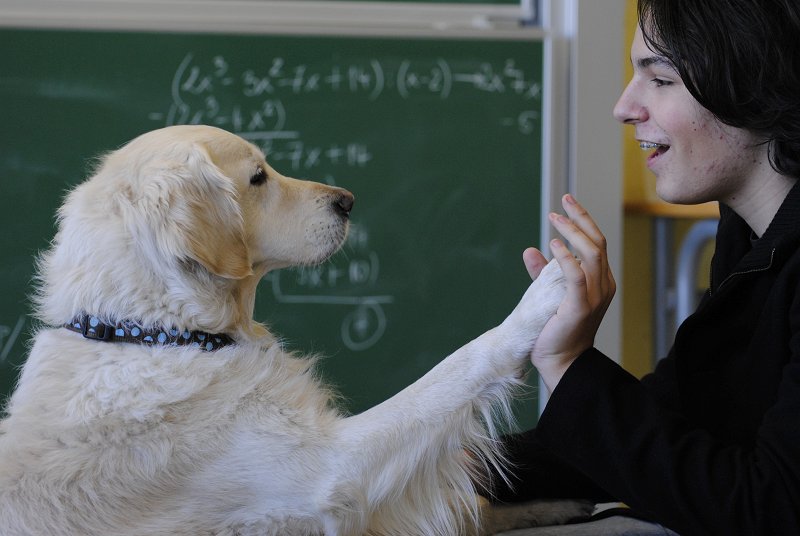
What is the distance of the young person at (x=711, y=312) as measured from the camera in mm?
1071

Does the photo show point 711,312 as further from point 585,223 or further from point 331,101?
point 331,101

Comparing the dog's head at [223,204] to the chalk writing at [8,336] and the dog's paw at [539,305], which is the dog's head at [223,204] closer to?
the dog's paw at [539,305]

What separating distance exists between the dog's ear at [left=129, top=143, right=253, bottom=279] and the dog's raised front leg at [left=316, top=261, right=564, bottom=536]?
0.32 metres

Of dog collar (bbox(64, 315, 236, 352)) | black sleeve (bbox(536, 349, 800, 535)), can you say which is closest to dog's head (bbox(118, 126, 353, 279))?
dog collar (bbox(64, 315, 236, 352))

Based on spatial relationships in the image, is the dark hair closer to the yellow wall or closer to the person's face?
the person's face

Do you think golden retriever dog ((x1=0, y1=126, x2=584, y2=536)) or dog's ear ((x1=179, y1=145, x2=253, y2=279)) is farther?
dog's ear ((x1=179, y1=145, x2=253, y2=279))

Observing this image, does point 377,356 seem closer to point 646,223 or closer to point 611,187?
point 611,187

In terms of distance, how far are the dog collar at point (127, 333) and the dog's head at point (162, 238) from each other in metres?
0.01

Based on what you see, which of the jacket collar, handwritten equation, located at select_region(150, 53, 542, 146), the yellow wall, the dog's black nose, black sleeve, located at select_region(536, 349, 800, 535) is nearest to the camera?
black sleeve, located at select_region(536, 349, 800, 535)

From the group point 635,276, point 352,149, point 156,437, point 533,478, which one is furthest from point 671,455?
point 635,276

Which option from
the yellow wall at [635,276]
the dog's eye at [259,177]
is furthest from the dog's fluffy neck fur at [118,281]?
the yellow wall at [635,276]

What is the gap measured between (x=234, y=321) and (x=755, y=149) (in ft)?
2.67

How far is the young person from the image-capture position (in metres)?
1.07

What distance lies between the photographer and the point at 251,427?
1228mm
